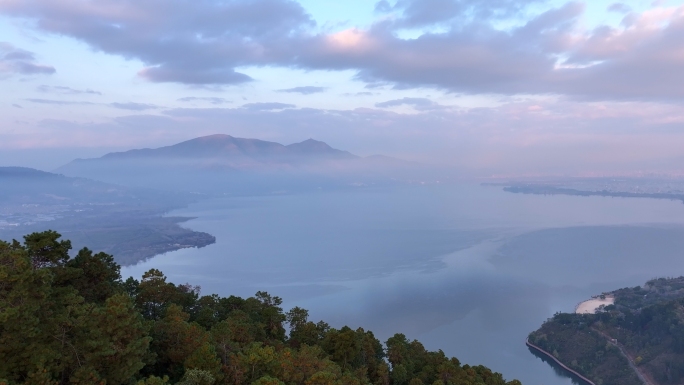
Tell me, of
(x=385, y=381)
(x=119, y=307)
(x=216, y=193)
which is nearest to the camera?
(x=119, y=307)

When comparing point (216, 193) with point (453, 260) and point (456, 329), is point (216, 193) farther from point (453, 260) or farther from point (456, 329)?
point (456, 329)

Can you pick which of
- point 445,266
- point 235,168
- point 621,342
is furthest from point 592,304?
point 235,168

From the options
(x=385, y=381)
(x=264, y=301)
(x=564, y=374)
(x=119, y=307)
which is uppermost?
(x=119, y=307)

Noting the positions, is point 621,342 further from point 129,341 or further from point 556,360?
point 129,341

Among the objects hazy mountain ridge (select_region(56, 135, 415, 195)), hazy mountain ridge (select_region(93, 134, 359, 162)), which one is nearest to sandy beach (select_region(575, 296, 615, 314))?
hazy mountain ridge (select_region(56, 135, 415, 195))

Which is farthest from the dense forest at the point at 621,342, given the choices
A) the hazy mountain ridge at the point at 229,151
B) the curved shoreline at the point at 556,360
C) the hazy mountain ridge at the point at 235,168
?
the hazy mountain ridge at the point at 229,151

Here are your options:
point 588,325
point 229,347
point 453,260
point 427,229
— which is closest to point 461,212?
point 427,229

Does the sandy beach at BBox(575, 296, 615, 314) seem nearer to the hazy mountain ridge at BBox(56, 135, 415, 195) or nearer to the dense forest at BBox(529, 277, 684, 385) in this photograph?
the dense forest at BBox(529, 277, 684, 385)
